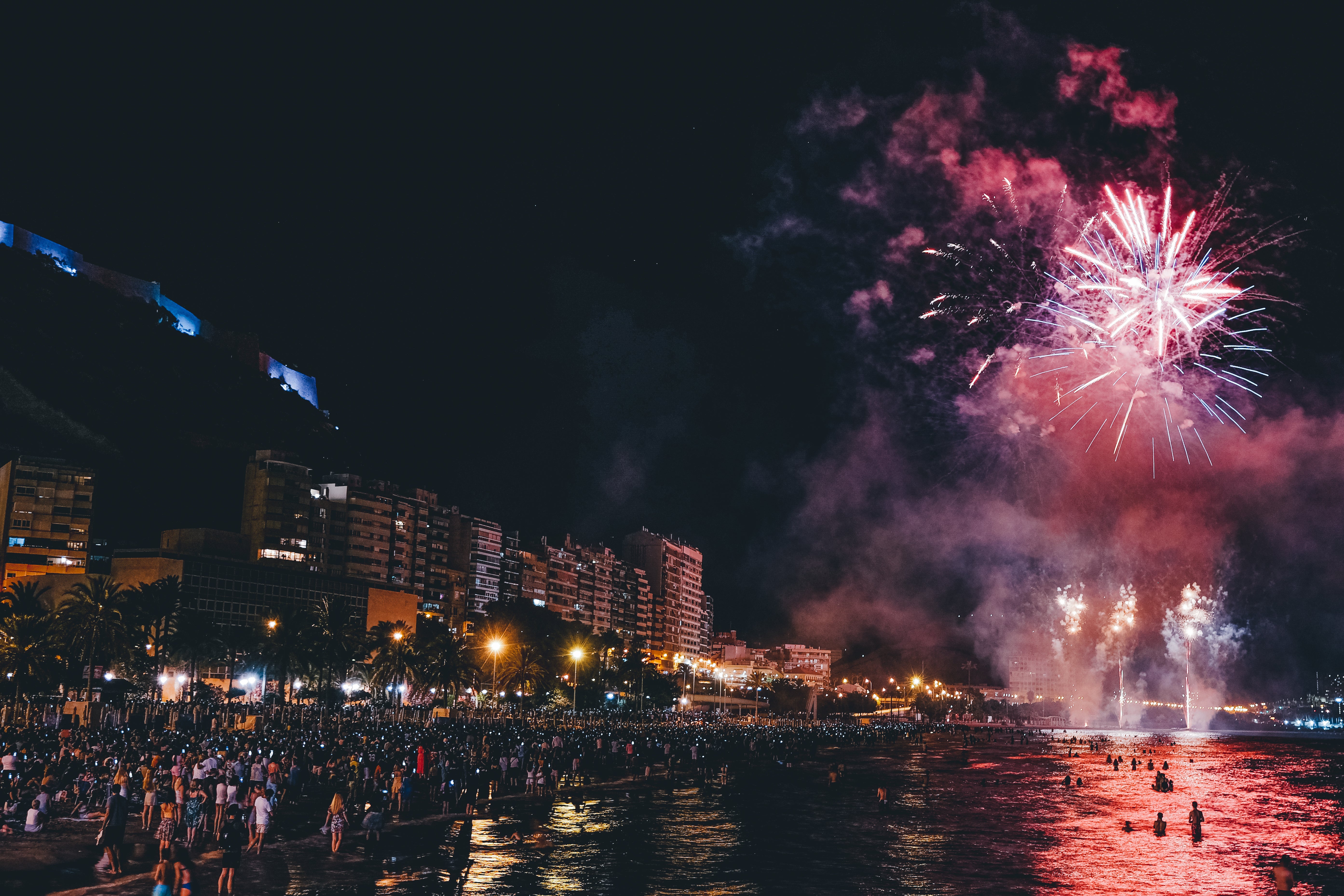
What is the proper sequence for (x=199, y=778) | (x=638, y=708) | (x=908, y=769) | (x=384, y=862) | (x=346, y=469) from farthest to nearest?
(x=346, y=469), (x=638, y=708), (x=908, y=769), (x=199, y=778), (x=384, y=862)

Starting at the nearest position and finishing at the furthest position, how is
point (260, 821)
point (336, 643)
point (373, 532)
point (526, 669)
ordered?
point (260, 821)
point (336, 643)
point (526, 669)
point (373, 532)

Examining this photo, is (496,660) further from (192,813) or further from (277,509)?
(192,813)

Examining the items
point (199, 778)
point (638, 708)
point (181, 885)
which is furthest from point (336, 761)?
point (638, 708)

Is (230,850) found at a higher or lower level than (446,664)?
higher

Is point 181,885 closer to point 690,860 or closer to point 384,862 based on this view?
point 384,862

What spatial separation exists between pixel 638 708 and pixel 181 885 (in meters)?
122

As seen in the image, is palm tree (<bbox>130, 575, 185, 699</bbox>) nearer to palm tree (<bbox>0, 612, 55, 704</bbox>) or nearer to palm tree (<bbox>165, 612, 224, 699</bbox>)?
palm tree (<bbox>165, 612, 224, 699</bbox>)

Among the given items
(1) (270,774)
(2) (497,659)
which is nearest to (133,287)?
(2) (497,659)

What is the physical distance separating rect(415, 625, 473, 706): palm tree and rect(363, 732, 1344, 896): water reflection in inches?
1524

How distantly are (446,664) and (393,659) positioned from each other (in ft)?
15.9

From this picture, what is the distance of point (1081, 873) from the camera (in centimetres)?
2975

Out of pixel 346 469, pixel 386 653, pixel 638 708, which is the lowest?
pixel 638 708

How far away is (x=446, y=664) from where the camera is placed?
91.4 m

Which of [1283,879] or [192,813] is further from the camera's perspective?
[1283,879]
